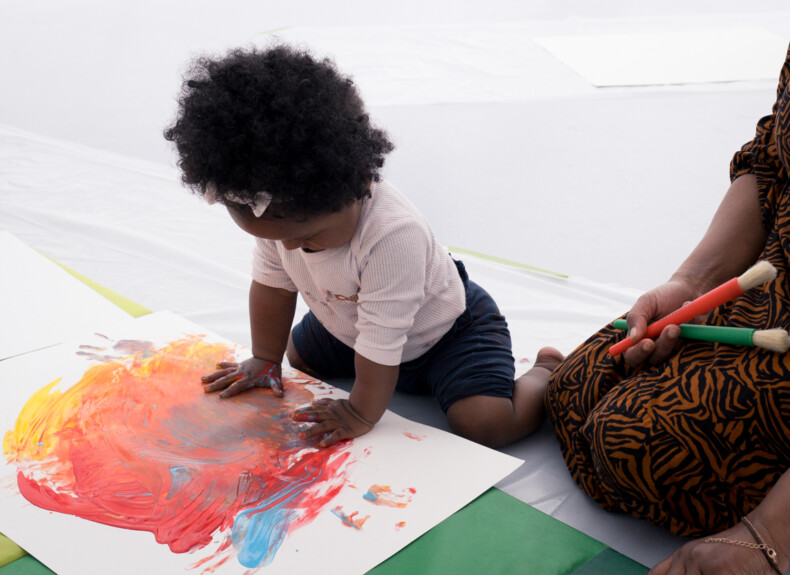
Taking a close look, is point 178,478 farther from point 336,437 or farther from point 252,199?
point 252,199

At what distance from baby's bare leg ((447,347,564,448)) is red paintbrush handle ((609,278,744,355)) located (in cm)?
16

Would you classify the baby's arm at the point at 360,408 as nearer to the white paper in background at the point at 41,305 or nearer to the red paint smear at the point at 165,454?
the red paint smear at the point at 165,454

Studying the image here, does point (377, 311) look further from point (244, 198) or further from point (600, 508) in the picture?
point (600, 508)

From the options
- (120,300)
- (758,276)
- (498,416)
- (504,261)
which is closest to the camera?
(758,276)

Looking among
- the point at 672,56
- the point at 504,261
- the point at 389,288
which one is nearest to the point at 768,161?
the point at 389,288

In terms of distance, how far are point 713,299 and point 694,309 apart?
0.03m

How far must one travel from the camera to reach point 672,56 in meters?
3.07

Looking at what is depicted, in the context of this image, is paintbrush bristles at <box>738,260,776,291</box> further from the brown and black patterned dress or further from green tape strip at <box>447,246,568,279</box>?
green tape strip at <box>447,246,568,279</box>

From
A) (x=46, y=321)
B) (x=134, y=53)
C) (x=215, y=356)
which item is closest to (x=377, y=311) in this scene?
(x=215, y=356)

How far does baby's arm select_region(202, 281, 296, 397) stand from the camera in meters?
1.03

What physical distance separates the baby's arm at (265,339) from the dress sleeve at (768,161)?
60 cm

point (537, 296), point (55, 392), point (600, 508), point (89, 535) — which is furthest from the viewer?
point (537, 296)

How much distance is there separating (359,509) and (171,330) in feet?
1.60

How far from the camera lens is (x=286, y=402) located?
3.26 ft
